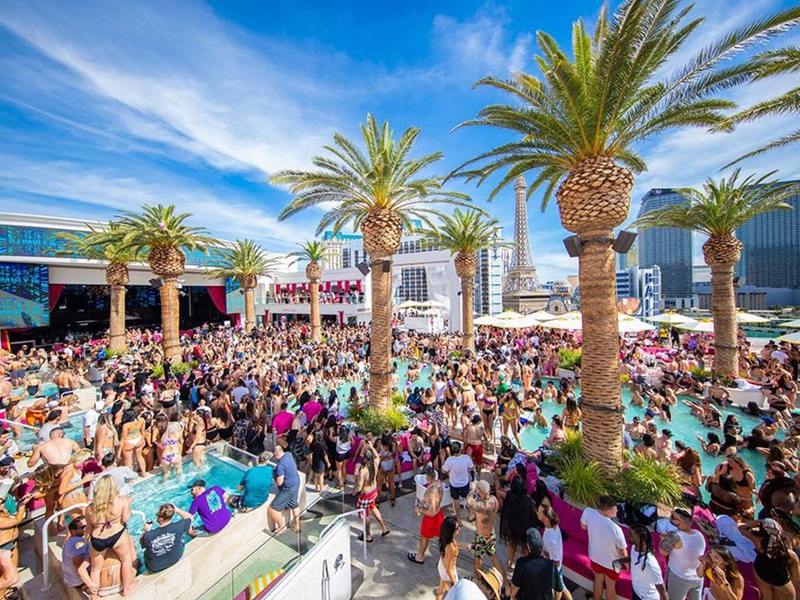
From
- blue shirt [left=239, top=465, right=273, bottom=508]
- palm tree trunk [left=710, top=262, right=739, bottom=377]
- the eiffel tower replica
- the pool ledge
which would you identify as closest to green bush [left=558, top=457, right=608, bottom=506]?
the pool ledge

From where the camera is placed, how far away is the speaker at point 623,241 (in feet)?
21.8

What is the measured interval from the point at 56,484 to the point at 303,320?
1325 inches

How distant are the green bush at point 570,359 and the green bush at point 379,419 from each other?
9.05m

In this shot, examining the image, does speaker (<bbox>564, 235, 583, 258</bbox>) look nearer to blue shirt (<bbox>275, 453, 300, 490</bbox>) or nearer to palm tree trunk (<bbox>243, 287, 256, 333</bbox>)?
blue shirt (<bbox>275, 453, 300, 490</bbox>)

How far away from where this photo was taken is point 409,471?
304 inches

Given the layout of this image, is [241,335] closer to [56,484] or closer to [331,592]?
[56,484]

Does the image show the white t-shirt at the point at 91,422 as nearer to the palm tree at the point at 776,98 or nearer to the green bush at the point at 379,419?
the green bush at the point at 379,419

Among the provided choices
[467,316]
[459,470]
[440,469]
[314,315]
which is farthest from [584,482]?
[314,315]

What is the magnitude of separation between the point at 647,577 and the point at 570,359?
1288cm

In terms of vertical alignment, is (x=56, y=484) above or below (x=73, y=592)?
above

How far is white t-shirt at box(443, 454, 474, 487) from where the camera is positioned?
5.99m

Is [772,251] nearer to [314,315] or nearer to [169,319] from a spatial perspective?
[314,315]

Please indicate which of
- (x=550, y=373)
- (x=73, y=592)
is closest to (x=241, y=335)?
(x=550, y=373)

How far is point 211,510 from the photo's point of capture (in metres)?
5.20
